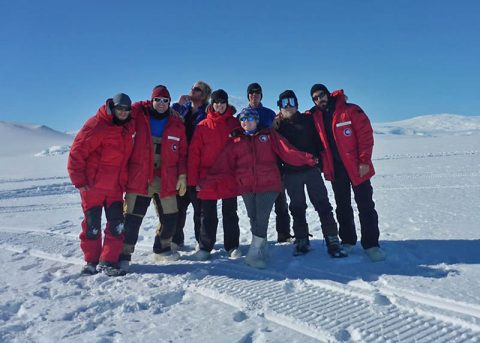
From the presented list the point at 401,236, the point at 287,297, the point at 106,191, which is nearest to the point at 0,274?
the point at 106,191

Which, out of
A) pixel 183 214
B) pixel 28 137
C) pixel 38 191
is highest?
pixel 28 137

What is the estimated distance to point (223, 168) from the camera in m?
4.38

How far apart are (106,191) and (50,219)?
14.0 ft

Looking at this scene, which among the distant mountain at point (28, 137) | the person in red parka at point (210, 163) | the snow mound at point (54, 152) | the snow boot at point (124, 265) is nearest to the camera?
the snow boot at point (124, 265)

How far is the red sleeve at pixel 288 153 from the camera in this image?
4.11 m

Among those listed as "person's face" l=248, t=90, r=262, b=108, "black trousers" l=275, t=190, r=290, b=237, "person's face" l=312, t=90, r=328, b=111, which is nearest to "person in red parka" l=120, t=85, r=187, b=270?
"person's face" l=248, t=90, r=262, b=108

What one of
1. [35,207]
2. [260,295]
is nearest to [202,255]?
[260,295]

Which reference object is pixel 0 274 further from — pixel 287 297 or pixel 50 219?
pixel 50 219

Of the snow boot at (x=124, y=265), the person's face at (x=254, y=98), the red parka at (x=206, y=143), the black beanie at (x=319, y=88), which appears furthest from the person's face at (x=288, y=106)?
the snow boot at (x=124, y=265)

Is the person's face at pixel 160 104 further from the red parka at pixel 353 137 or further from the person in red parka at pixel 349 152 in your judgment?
the red parka at pixel 353 137

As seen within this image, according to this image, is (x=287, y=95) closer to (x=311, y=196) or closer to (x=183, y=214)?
(x=311, y=196)

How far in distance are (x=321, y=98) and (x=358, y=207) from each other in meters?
1.27

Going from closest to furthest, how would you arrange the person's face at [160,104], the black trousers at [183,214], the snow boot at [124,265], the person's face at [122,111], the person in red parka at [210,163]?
the person's face at [122,111] < the snow boot at [124,265] < the person's face at [160,104] < the person in red parka at [210,163] < the black trousers at [183,214]

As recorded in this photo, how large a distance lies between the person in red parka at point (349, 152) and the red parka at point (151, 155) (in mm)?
1582
